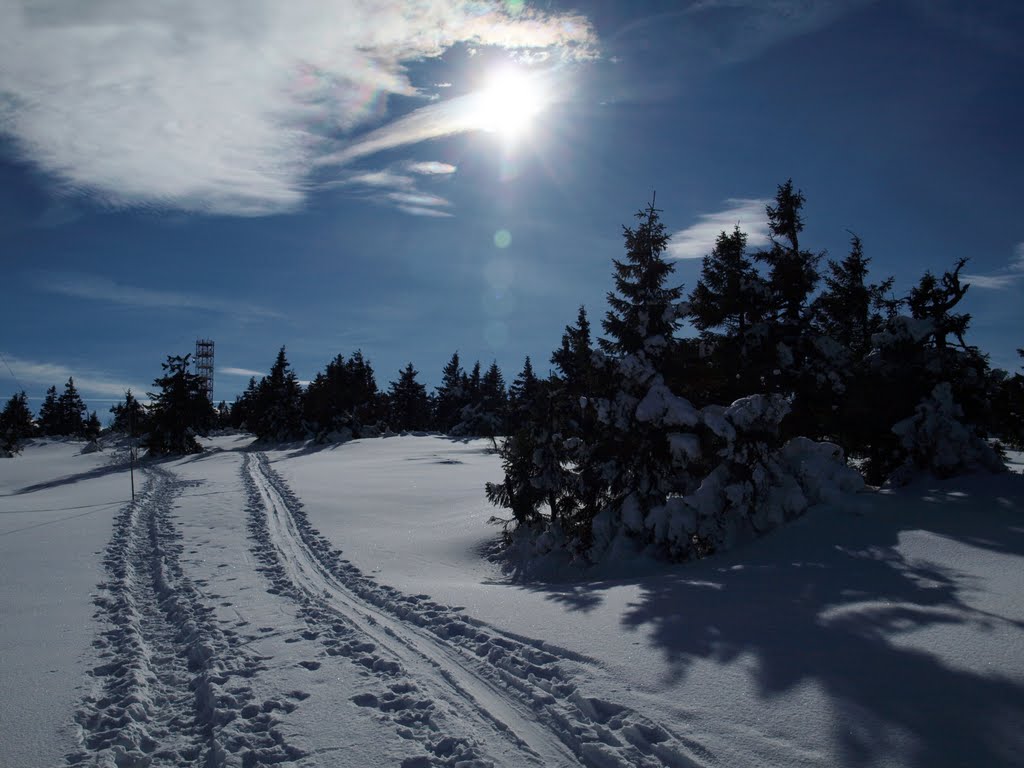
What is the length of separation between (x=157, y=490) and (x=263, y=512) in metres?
9.51

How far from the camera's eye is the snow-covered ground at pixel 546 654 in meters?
4.91

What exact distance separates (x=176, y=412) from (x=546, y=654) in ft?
181

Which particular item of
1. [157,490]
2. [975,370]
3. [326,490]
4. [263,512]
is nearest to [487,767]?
[975,370]

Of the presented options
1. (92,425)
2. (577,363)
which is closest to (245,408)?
(92,425)

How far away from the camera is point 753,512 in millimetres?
11742

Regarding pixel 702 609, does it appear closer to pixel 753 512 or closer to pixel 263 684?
pixel 753 512

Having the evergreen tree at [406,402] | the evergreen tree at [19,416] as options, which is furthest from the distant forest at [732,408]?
the evergreen tree at [19,416]

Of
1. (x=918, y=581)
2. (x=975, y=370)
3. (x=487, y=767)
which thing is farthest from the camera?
(x=975, y=370)

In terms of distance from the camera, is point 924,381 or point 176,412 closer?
point 924,381

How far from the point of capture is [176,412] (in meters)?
52.2

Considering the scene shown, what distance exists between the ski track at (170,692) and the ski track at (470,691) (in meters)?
1.09

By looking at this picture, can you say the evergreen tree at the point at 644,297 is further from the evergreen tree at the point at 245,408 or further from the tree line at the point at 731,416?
the evergreen tree at the point at 245,408

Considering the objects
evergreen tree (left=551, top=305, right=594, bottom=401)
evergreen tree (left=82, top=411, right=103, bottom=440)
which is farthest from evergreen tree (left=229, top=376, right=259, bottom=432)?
evergreen tree (left=551, top=305, right=594, bottom=401)

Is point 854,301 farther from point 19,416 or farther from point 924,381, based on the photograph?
point 19,416
